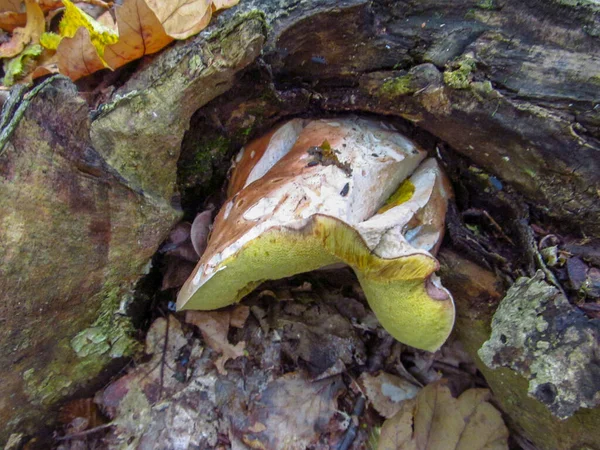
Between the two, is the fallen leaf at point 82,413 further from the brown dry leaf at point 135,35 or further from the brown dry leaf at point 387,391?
the brown dry leaf at point 135,35

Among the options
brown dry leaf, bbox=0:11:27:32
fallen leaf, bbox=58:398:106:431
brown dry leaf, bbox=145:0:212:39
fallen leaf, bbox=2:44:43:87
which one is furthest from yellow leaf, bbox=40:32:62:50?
fallen leaf, bbox=58:398:106:431

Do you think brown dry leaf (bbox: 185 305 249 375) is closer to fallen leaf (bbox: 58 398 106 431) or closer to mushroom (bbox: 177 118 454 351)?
mushroom (bbox: 177 118 454 351)

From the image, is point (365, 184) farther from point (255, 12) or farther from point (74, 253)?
point (74, 253)

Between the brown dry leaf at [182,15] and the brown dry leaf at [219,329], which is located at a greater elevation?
the brown dry leaf at [182,15]

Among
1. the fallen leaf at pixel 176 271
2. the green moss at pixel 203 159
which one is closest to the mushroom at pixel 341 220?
the green moss at pixel 203 159

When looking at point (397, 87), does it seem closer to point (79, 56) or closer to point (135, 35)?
point (135, 35)
